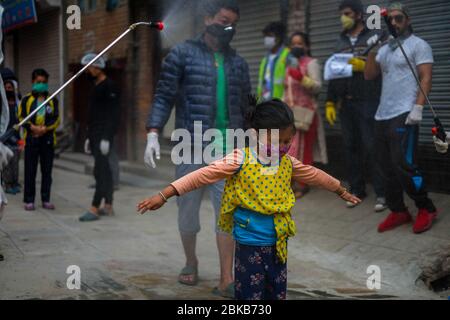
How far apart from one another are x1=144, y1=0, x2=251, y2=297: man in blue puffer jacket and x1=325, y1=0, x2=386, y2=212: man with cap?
93.8 inches

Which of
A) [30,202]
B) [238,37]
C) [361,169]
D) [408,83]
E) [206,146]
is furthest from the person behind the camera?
[238,37]

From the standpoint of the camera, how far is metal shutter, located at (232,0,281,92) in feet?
29.0

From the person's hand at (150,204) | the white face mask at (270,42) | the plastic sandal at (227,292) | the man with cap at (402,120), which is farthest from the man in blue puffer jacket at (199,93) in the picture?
the white face mask at (270,42)

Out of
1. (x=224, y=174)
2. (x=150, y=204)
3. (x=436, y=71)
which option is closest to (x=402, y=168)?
(x=436, y=71)

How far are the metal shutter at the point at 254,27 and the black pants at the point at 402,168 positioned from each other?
3.36 m

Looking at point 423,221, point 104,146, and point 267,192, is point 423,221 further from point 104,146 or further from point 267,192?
point 104,146

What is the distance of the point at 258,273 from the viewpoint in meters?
3.40

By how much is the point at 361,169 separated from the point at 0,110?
4.01 metres

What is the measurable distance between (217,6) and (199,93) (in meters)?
0.63

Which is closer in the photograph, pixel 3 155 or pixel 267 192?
pixel 267 192

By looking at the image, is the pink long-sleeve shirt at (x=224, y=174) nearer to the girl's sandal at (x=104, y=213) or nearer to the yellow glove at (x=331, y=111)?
the yellow glove at (x=331, y=111)

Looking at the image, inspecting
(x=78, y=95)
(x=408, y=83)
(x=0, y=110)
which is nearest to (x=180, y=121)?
(x=0, y=110)

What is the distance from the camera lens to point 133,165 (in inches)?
443

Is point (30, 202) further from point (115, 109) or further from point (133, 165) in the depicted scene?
point (133, 165)
